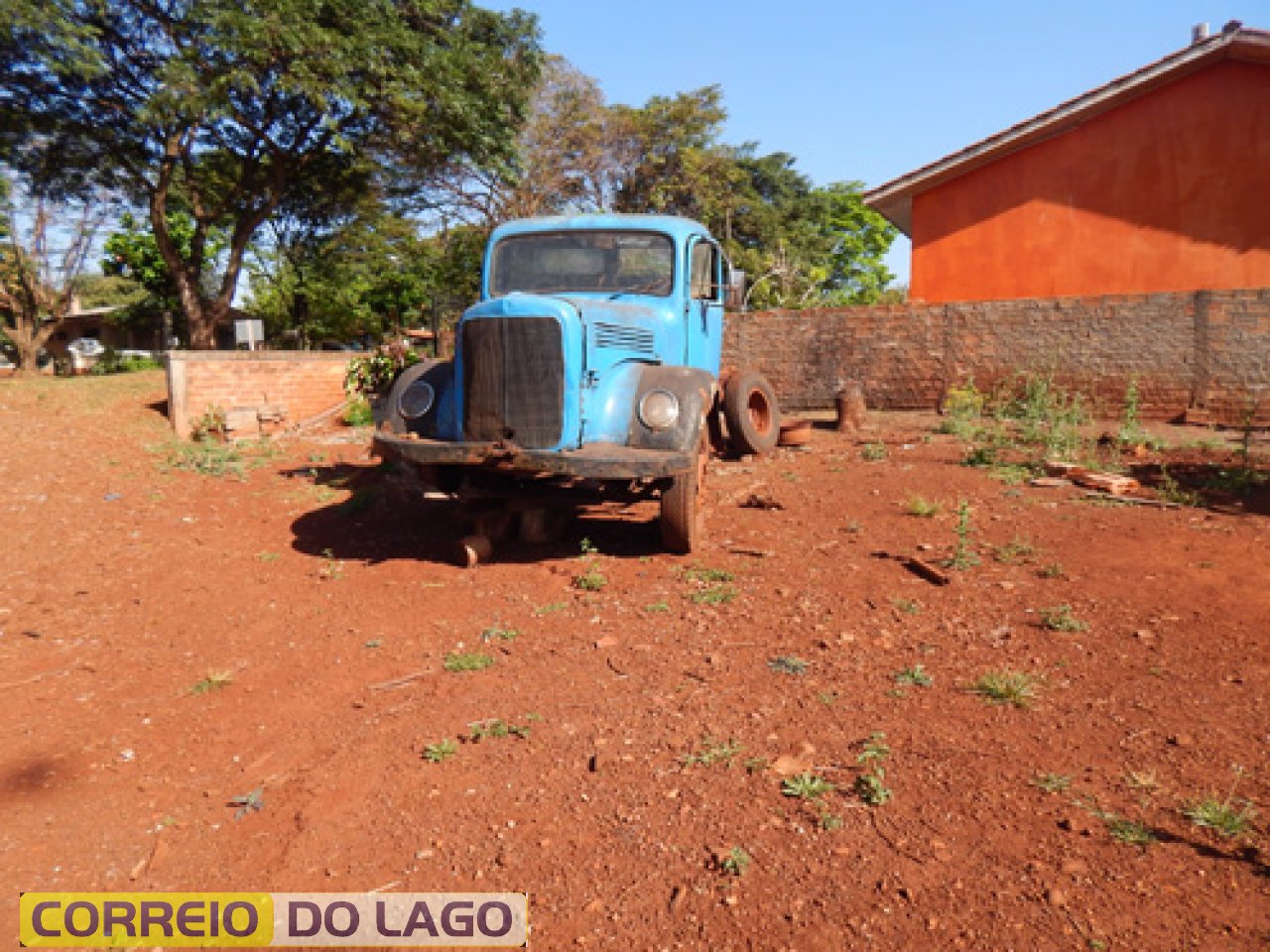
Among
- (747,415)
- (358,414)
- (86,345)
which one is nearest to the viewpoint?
(747,415)

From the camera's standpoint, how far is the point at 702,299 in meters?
6.43

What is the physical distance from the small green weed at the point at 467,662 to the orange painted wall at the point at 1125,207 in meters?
11.8

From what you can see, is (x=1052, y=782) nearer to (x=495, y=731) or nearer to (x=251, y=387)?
(x=495, y=731)

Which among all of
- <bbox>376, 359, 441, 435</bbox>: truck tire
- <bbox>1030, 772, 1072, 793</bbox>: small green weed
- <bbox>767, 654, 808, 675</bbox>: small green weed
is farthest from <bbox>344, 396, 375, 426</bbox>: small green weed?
<bbox>1030, 772, 1072, 793</bbox>: small green weed

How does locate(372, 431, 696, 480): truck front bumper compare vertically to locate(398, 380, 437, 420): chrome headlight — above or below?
below

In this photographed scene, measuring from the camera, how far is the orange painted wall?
1131 cm

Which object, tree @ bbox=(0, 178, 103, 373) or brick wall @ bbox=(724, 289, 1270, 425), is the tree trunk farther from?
brick wall @ bbox=(724, 289, 1270, 425)

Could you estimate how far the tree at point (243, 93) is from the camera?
1311 centimetres

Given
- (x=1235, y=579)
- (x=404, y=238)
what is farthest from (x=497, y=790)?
(x=404, y=238)

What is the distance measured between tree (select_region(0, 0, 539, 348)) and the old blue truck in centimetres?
943

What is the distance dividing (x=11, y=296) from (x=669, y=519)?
2231cm

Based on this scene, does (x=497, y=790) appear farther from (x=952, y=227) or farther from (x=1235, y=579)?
(x=952, y=227)

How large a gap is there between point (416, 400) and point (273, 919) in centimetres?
375

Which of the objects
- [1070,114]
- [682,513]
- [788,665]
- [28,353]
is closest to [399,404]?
[682,513]
